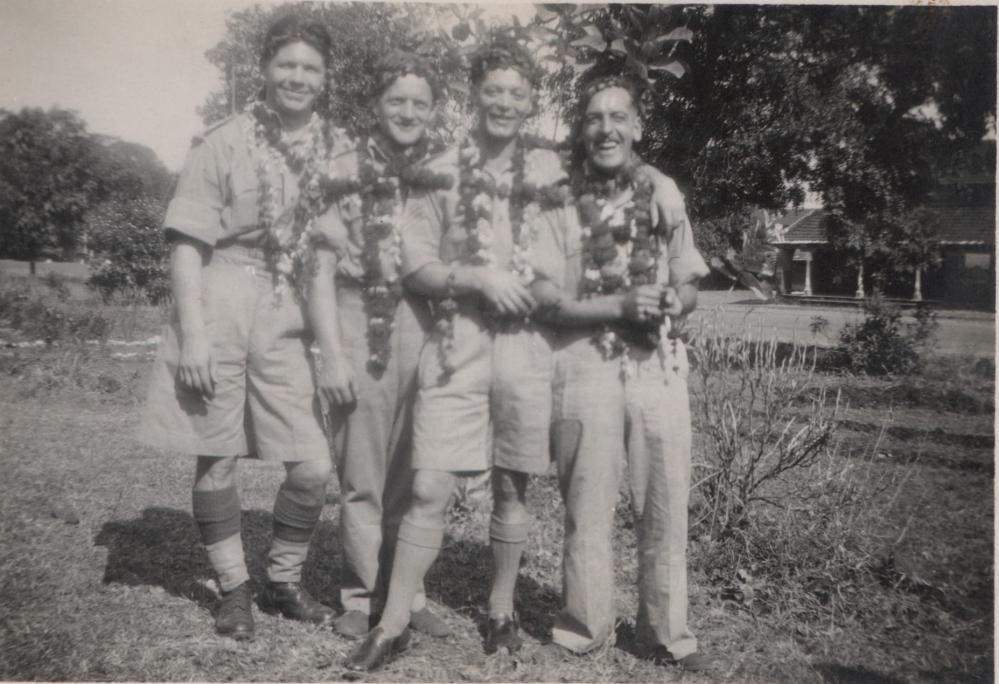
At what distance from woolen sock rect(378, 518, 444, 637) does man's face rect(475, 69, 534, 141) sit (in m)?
1.53

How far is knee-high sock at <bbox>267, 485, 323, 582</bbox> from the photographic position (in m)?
3.35

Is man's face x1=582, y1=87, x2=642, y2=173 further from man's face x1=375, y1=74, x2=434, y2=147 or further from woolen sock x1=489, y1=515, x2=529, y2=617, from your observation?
woolen sock x1=489, y1=515, x2=529, y2=617

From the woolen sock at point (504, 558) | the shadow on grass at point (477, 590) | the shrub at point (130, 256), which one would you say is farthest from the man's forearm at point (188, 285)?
the shrub at point (130, 256)

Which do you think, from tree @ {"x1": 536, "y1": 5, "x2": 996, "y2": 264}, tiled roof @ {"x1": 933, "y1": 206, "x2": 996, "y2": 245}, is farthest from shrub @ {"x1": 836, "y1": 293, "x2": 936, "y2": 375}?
tiled roof @ {"x1": 933, "y1": 206, "x2": 996, "y2": 245}

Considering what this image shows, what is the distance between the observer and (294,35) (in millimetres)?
3078

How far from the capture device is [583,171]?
310 centimetres

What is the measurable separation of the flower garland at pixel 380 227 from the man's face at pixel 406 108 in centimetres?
8

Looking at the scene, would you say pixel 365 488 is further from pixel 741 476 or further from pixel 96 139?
pixel 96 139

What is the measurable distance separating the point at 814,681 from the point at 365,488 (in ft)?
6.34

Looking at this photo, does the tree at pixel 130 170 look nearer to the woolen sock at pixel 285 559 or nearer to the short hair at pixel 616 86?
the woolen sock at pixel 285 559

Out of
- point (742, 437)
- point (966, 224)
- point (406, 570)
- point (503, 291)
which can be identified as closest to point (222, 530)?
point (406, 570)

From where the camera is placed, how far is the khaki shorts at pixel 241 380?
316 cm

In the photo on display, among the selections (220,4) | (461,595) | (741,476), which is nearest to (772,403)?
(741,476)

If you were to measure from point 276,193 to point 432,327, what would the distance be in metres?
0.83
